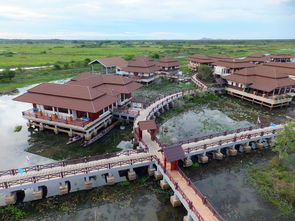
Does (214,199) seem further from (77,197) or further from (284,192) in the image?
(77,197)

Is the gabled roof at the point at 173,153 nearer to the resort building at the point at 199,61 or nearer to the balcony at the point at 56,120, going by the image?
the balcony at the point at 56,120

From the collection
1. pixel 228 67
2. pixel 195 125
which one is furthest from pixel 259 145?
pixel 228 67

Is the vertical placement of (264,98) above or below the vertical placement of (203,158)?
above

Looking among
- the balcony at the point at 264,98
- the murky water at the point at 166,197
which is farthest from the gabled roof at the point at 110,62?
the balcony at the point at 264,98

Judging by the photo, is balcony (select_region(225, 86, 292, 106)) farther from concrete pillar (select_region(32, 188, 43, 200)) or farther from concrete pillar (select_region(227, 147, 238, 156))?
concrete pillar (select_region(32, 188, 43, 200))

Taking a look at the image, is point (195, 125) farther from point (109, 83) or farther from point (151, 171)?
point (109, 83)

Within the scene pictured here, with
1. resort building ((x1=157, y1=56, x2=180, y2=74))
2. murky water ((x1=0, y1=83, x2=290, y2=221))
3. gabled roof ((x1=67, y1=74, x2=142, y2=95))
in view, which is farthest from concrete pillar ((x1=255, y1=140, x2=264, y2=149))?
resort building ((x1=157, y1=56, x2=180, y2=74))

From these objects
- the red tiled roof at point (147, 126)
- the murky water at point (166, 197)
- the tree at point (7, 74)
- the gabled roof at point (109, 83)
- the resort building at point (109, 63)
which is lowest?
the murky water at point (166, 197)
